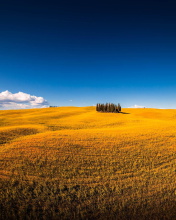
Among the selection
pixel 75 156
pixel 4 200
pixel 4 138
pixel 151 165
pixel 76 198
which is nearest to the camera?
pixel 4 200

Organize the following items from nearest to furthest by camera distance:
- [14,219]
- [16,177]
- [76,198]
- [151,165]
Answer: [14,219] → [76,198] → [16,177] → [151,165]

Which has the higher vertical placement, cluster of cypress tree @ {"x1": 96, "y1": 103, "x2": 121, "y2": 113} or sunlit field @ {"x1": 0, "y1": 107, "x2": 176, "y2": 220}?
cluster of cypress tree @ {"x1": 96, "y1": 103, "x2": 121, "y2": 113}

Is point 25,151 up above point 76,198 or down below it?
above

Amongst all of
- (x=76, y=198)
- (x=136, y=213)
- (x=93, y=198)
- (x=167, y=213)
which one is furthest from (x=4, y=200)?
(x=167, y=213)

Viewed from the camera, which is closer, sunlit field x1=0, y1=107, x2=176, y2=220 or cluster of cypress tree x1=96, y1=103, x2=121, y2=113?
sunlit field x1=0, y1=107, x2=176, y2=220

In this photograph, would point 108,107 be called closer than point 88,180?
No

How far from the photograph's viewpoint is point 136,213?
812cm

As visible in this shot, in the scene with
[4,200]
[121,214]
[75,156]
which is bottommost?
[121,214]

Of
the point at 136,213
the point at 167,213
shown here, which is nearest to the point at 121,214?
the point at 136,213

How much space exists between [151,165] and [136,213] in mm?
5256

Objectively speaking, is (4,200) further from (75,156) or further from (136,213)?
(136,213)

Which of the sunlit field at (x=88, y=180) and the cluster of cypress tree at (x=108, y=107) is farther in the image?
the cluster of cypress tree at (x=108, y=107)

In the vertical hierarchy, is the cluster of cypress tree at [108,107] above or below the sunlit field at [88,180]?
above

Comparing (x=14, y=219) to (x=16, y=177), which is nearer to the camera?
(x=14, y=219)
